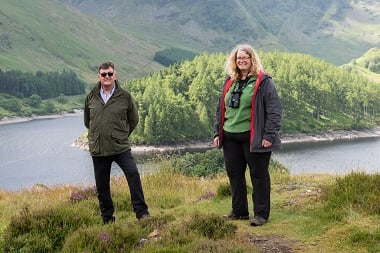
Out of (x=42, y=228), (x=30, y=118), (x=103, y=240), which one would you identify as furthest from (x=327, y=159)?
(x=30, y=118)

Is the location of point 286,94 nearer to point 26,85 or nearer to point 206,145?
point 206,145

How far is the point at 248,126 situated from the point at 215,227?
1.74 metres

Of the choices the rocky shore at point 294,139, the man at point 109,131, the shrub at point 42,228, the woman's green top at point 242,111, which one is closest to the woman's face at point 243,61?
the woman's green top at point 242,111

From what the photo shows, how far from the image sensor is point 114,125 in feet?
24.8

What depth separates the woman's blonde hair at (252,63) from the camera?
746cm

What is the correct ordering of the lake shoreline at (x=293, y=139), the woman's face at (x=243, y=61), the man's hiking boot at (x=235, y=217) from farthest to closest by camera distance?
the lake shoreline at (x=293, y=139) → the man's hiking boot at (x=235, y=217) → the woman's face at (x=243, y=61)

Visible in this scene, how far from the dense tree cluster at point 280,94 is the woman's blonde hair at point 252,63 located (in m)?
108

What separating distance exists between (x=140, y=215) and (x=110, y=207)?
1.79ft

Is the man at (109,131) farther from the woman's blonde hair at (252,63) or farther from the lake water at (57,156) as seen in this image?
the lake water at (57,156)

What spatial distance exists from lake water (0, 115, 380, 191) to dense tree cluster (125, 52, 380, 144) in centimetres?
2130

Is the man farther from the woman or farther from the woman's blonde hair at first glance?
the woman's blonde hair

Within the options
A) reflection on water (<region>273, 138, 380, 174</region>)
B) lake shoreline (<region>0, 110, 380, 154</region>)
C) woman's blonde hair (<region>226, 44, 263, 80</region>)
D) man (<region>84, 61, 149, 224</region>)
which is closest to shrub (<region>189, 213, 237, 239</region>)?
man (<region>84, 61, 149, 224</region>)

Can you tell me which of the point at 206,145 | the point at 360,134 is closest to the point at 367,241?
the point at 206,145

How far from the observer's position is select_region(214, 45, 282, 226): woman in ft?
23.9
